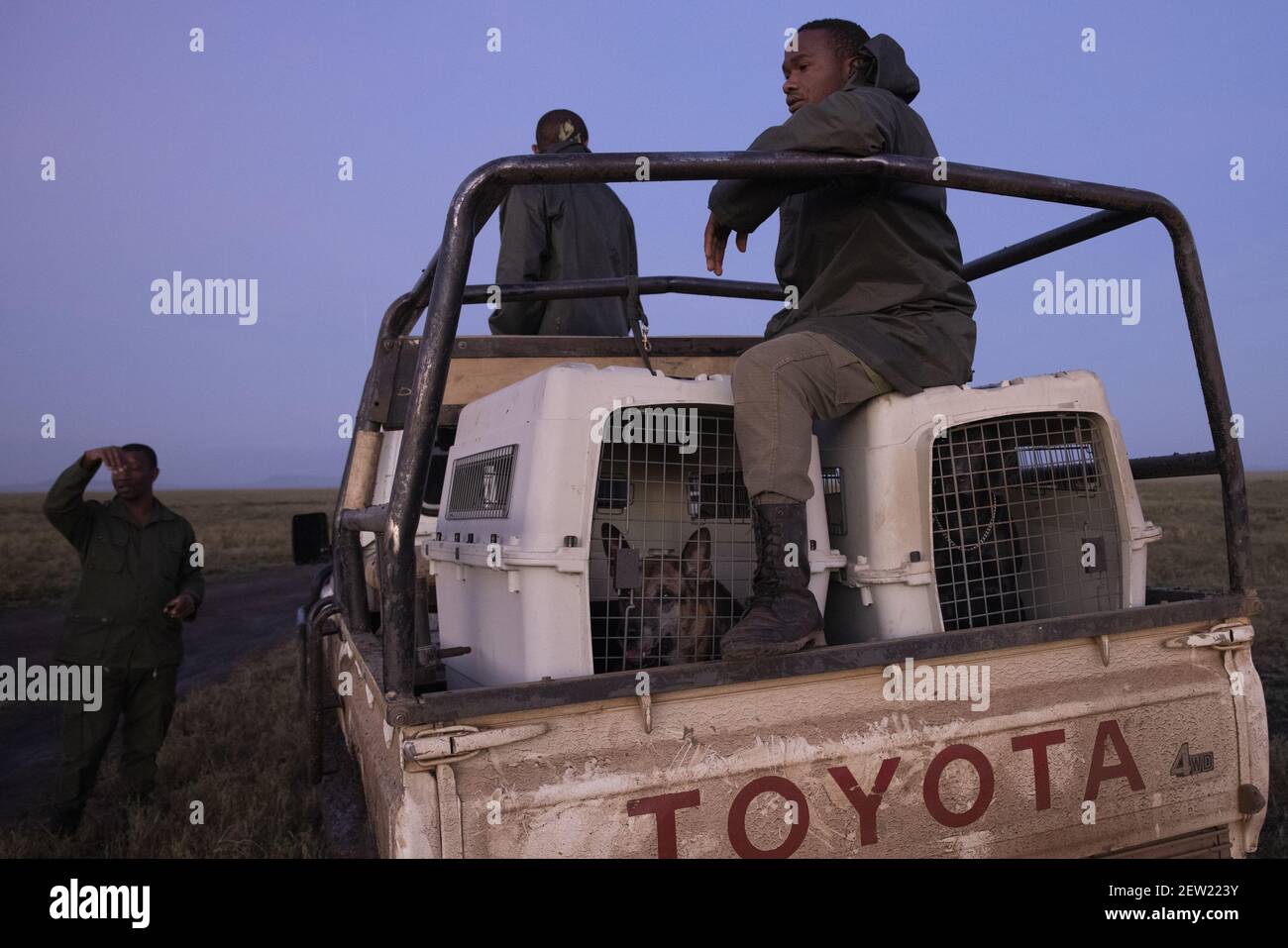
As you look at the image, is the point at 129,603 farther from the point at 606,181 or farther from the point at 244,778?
the point at 606,181

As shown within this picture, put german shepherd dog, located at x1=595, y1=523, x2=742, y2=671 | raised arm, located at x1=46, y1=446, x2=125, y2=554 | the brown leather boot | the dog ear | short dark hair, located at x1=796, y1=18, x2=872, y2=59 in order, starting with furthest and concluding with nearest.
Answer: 1. raised arm, located at x1=46, y1=446, x2=125, y2=554
2. short dark hair, located at x1=796, y1=18, x2=872, y2=59
3. the dog ear
4. german shepherd dog, located at x1=595, y1=523, x2=742, y2=671
5. the brown leather boot

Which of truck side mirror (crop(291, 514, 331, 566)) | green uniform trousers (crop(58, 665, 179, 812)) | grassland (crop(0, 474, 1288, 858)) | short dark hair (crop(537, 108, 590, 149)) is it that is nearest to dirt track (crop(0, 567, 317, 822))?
grassland (crop(0, 474, 1288, 858))

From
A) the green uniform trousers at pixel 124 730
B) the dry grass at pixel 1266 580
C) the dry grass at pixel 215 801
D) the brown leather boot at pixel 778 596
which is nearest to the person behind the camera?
the brown leather boot at pixel 778 596

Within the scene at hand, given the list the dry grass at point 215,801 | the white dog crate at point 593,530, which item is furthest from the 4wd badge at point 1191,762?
the dry grass at point 215,801

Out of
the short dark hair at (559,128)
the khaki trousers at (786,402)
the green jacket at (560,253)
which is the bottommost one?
the khaki trousers at (786,402)

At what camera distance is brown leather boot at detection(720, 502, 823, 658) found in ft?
6.61

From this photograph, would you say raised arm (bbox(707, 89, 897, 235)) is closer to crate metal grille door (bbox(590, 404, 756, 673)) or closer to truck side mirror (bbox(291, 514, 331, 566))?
crate metal grille door (bbox(590, 404, 756, 673))

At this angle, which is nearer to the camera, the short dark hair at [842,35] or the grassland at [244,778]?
the short dark hair at [842,35]

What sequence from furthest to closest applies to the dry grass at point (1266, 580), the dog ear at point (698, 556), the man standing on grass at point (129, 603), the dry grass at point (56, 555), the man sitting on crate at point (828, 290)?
the dry grass at point (56, 555)
the man standing on grass at point (129, 603)
the dry grass at point (1266, 580)
the dog ear at point (698, 556)
the man sitting on crate at point (828, 290)

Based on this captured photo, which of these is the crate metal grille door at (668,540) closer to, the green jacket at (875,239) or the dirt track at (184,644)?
the green jacket at (875,239)

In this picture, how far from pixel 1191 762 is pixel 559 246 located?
3.15 m

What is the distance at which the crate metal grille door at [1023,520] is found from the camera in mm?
2490

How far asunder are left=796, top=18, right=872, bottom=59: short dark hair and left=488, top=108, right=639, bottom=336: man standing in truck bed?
1506mm
